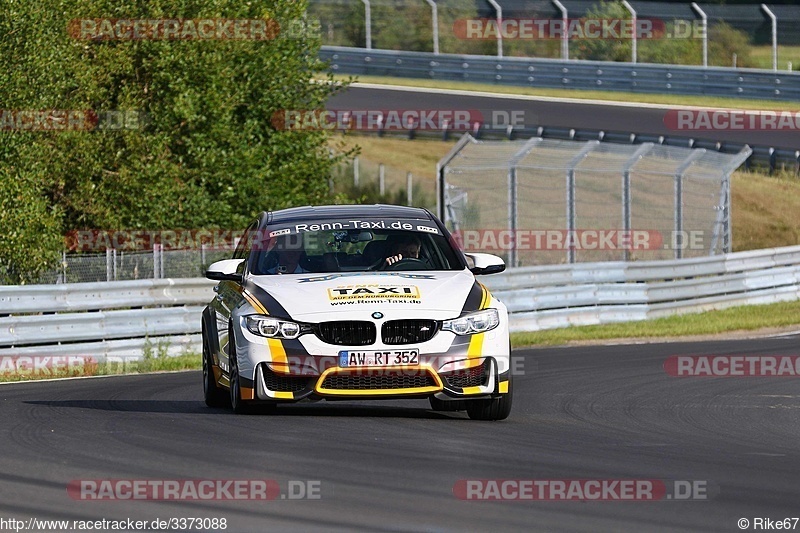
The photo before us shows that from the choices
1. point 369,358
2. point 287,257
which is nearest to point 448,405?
point 369,358

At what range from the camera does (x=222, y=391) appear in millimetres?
11430

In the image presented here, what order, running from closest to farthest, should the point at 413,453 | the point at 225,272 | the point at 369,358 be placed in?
the point at 413,453, the point at 369,358, the point at 225,272

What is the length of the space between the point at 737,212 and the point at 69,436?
2643 centimetres

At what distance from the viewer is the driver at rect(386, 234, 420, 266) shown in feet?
36.0

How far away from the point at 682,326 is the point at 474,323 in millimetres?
13008

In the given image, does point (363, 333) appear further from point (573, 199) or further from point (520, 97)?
point (520, 97)

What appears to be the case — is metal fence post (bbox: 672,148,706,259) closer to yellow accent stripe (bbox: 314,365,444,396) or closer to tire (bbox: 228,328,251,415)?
tire (bbox: 228,328,251,415)

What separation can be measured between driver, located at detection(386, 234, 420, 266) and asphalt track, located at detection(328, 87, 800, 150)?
25076 mm

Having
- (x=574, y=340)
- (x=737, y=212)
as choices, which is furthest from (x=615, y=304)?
(x=737, y=212)

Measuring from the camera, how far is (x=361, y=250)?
11.3 m

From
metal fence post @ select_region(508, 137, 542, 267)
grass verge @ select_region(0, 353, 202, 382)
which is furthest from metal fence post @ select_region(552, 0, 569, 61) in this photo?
grass verge @ select_region(0, 353, 202, 382)

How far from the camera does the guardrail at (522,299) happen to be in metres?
16.7

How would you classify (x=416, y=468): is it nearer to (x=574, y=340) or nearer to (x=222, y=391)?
(x=222, y=391)

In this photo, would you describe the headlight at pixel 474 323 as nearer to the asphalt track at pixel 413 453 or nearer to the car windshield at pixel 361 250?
the asphalt track at pixel 413 453
